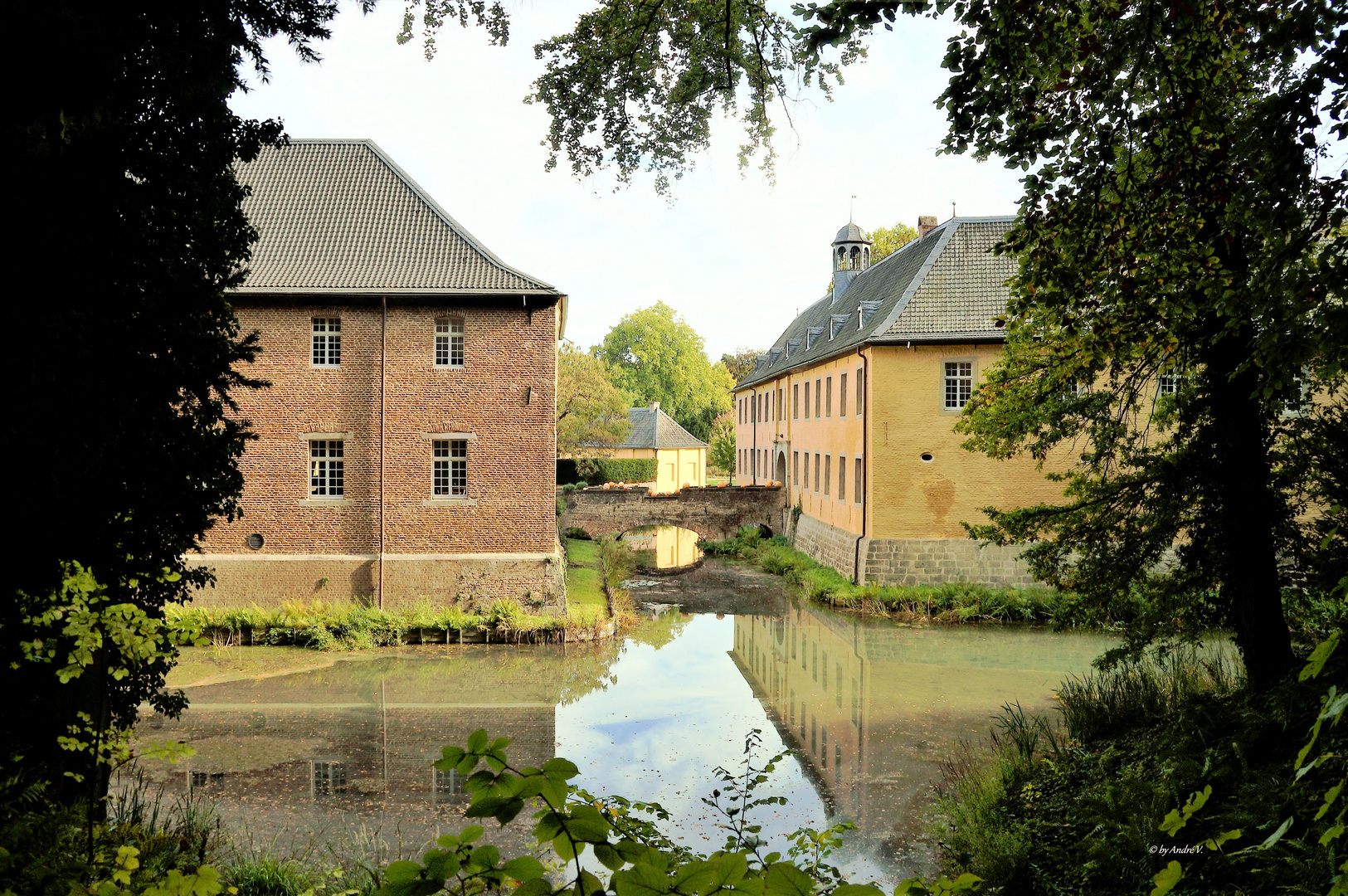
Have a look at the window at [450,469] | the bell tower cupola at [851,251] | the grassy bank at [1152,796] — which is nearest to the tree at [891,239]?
the bell tower cupola at [851,251]

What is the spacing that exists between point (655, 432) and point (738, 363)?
87.0ft

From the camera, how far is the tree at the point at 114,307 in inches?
209

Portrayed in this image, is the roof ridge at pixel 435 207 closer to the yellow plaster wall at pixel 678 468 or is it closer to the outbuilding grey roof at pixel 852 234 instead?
the outbuilding grey roof at pixel 852 234

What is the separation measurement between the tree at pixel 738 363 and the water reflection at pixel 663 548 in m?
26.9

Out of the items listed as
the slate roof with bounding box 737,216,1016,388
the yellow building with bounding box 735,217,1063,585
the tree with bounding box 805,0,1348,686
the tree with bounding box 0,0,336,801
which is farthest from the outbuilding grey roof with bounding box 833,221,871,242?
the tree with bounding box 0,0,336,801

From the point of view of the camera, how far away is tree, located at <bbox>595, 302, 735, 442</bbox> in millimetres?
70938

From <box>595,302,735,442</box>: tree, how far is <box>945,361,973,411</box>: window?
47.9 meters

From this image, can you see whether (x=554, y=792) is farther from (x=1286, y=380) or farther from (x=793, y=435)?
(x=793, y=435)

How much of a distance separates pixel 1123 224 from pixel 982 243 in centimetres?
1918

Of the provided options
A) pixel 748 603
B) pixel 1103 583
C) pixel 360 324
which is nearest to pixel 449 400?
pixel 360 324

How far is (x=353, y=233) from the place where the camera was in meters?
20.7

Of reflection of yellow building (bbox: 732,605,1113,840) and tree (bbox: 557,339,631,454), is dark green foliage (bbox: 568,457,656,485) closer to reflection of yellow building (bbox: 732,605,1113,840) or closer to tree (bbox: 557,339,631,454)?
tree (bbox: 557,339,631,454)

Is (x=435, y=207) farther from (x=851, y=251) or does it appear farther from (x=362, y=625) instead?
(x=851, y=251)

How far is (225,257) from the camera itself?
682 cm
